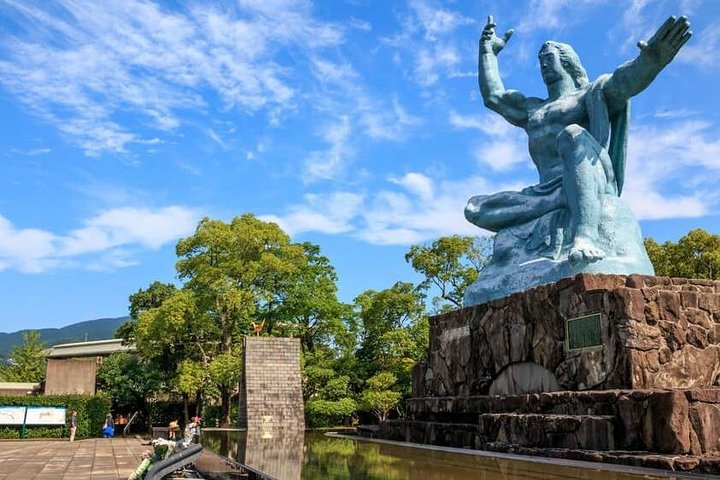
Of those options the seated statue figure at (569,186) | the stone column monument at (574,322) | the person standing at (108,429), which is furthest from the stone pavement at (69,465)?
the person standing at (108,429)

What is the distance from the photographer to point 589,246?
29.6ft

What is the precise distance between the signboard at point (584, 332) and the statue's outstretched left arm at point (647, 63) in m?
4.03

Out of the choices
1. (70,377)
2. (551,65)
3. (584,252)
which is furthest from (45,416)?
(551,65)

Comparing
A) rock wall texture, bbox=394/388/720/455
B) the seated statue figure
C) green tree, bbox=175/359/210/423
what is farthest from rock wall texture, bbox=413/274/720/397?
green tree, bbox=175/359/210/423

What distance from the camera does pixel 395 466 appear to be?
257 inches

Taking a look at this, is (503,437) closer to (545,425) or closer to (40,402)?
(545,425)

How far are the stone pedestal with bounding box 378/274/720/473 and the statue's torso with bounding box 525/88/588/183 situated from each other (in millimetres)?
2878

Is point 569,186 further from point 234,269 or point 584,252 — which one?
A: point 234,269

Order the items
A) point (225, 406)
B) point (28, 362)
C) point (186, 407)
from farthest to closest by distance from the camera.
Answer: point (28, 362)
point (186, 407)
point (225, 406)

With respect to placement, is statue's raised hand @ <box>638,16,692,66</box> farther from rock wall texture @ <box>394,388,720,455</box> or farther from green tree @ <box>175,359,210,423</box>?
green tree @ <box>175,359,210,423</box>

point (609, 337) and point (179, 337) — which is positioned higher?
point (179, 337)

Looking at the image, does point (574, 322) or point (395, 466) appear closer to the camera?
point (395, 466)

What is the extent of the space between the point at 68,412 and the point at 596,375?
→ 16.6 metres

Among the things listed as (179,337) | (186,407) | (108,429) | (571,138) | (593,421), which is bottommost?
(108,429)
